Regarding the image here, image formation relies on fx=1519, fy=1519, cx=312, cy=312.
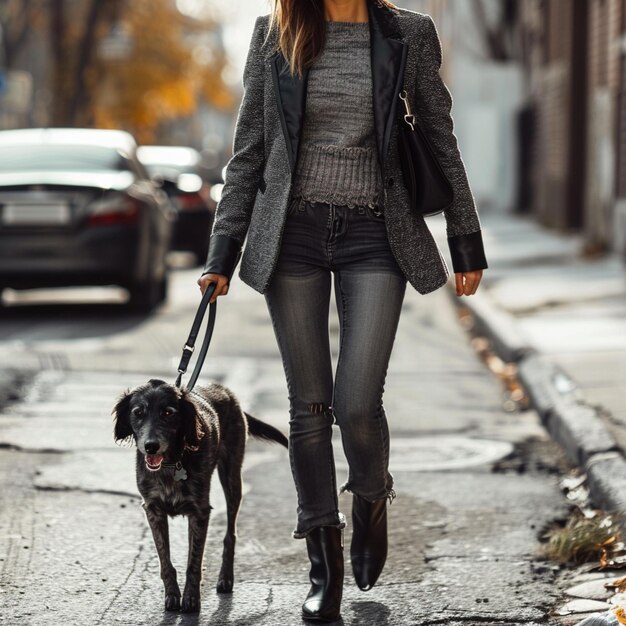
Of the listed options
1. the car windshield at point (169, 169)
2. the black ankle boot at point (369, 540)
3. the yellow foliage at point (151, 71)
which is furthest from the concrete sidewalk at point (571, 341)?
the yellow foliage at point (151, 71)

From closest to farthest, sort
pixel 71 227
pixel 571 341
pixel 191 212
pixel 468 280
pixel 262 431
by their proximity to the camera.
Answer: pixel 468 280
pixel 262 431
pixel 571 341
pixel 71 227
pixel 191 212

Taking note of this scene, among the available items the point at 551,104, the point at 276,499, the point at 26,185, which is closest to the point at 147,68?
the point at 551,104

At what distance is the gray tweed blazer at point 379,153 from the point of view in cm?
419

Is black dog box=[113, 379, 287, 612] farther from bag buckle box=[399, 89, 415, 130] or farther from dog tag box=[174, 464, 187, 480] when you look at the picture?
bag buckle box=[399, 89, 415, 130]

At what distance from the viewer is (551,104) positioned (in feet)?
98.7

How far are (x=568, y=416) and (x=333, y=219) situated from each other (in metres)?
3.46

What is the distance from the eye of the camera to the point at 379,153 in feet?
13.8

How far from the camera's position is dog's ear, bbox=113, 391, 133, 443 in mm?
4268

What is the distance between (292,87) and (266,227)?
40 centimetres

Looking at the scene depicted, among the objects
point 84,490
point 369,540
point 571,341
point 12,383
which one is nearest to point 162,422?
point 369,540

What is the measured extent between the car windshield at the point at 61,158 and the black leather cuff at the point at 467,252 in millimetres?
8755

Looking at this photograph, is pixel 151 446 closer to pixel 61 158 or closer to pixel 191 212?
pixel 61 158

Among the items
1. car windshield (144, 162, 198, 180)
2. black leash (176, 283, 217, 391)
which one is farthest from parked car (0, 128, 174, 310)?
black leash (176, 283, 217, 391)

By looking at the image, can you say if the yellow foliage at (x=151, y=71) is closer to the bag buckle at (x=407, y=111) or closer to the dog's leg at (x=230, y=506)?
the dog's leg at (x=230, y=506)
